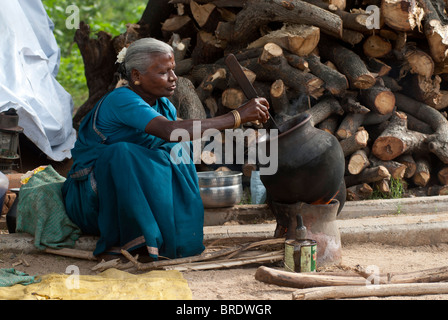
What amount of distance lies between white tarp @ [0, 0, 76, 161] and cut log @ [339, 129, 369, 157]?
9.63 feet

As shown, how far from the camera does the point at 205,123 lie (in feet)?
10.7

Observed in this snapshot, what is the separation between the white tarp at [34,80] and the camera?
5.69 m

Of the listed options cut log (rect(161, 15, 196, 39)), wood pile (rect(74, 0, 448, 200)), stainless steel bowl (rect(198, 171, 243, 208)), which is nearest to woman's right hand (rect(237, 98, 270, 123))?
stainless steel bowl (rect(198, 171, 243, 208))

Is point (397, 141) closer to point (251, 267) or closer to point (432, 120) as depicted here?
point (432, 120)

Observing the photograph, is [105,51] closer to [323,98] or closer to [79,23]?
[79,23]

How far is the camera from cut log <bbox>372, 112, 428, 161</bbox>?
514 centimetres

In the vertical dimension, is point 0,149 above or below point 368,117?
below

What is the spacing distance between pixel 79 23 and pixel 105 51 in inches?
29.0

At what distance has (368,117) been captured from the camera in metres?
5.40

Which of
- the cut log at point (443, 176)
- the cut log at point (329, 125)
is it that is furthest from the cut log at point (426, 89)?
the cut log at point (329, 125)

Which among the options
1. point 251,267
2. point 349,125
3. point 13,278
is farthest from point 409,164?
point 13,278

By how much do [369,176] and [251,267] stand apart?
2036 mm

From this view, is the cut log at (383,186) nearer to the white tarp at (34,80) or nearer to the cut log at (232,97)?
the cut log at (232,97)

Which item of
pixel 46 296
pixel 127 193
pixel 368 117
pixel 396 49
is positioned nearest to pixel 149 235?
pixel 127 193
